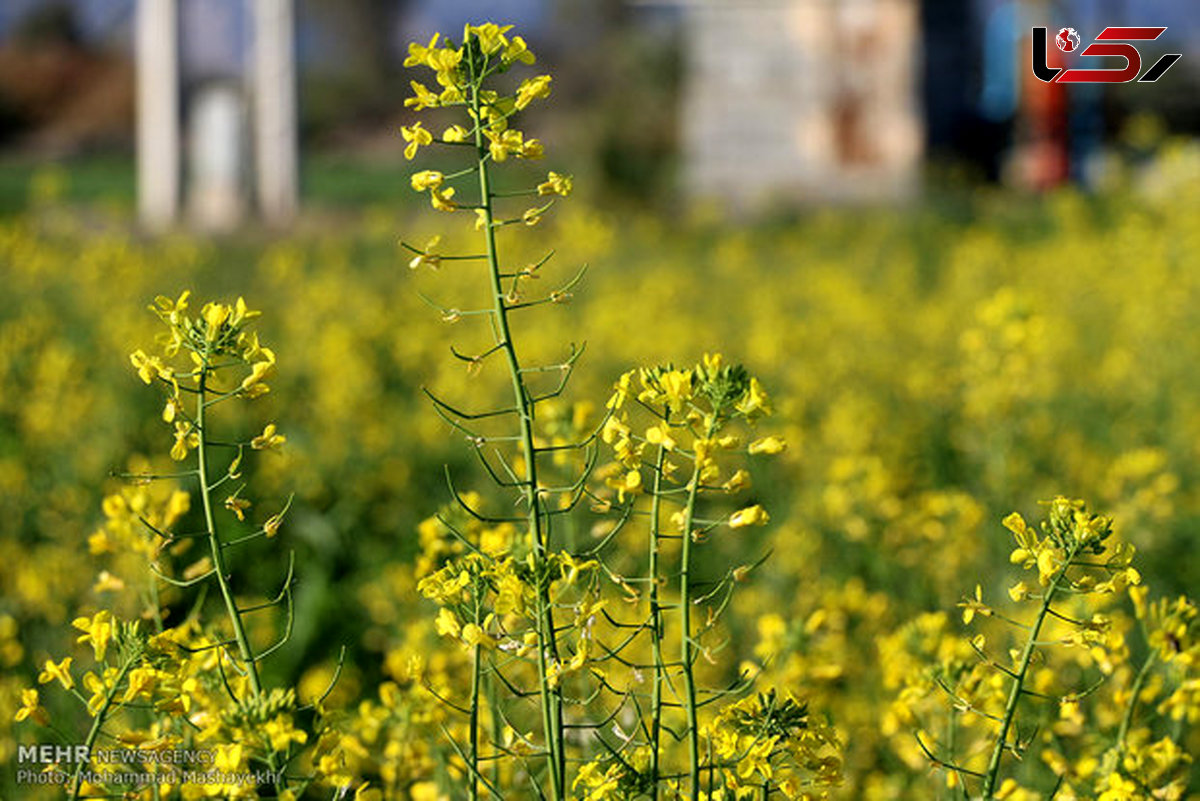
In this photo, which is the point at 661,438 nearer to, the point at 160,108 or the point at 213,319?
the point at 213,319

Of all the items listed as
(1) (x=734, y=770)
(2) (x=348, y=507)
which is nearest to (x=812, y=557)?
(2) (x=348, y=507)

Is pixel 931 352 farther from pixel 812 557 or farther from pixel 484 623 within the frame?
pixel 484 623

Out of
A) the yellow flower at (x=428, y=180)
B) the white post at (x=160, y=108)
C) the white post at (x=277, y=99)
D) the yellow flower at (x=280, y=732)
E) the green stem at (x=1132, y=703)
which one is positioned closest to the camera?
the yellow flower at (x=280, y=732)

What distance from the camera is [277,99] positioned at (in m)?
15.4

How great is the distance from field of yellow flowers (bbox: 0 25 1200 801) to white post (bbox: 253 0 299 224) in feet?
17.9

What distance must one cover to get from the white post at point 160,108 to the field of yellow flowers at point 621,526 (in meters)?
4.21

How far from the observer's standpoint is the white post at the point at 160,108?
13.9 meters

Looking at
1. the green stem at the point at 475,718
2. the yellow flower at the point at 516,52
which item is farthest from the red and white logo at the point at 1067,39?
the green stem at the point at 475,718

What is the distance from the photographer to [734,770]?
1.33m

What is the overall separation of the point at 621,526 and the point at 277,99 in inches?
583

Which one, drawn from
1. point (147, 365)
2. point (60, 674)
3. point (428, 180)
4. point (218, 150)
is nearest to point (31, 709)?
point (60, 674)

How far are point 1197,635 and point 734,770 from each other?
1.93ft

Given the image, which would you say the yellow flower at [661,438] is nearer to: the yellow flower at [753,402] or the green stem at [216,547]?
the yellow flower at [753,402]

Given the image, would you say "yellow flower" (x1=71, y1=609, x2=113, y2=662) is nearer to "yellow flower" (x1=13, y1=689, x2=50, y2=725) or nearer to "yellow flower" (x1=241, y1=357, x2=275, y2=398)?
"yellow flower" (x1=13, y1=689, x2=50, y2=725)
